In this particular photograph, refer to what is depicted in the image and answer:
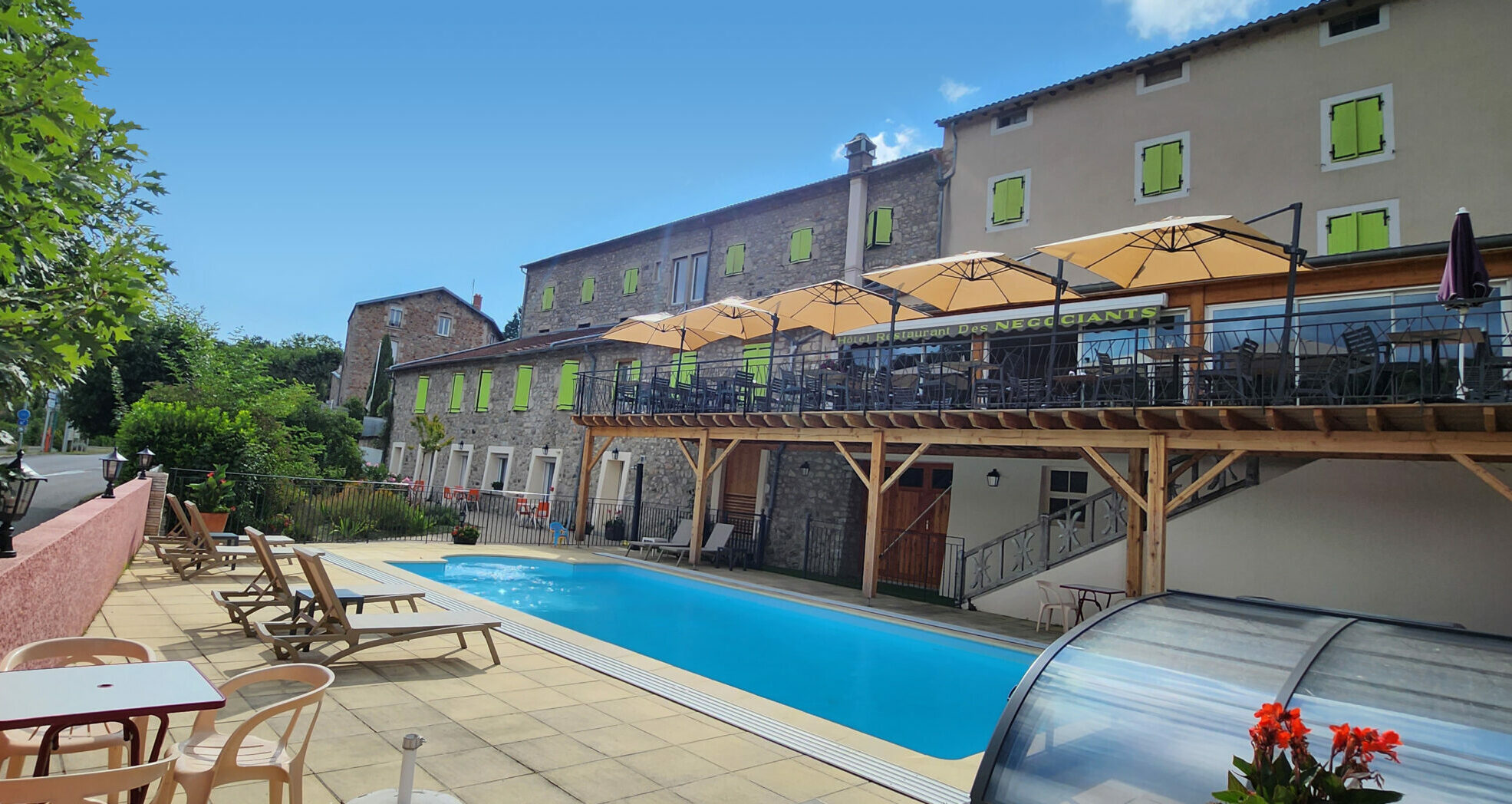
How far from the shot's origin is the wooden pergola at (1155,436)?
25.3 ft

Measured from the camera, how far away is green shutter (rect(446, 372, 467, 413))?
2667 centimetres

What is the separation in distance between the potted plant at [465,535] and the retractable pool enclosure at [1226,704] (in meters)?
13.2

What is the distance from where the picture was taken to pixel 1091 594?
10.6m

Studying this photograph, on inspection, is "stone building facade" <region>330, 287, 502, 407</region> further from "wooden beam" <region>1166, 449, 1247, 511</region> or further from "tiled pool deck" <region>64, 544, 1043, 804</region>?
"wooden beam" <region>1166, 449, 1247, 511</region>

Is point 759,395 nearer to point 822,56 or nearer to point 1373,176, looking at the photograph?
point 822,56

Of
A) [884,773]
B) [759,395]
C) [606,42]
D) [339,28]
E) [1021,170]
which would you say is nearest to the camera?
[884,773]

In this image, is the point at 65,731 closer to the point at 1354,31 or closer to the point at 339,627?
the point at 339,627

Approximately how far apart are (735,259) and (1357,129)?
508 inches

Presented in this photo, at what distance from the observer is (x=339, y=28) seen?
10.6 metres

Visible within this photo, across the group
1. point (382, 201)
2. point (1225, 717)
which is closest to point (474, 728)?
point (1225, 717)

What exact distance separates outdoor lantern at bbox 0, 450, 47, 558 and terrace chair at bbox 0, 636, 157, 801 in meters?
1.40

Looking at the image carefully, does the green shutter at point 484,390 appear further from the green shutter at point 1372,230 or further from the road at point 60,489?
the green shutter at point 1372,230

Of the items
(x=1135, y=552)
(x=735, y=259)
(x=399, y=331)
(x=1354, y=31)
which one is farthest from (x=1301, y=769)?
(x=399, y=331)

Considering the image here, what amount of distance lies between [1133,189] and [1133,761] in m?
12.5
